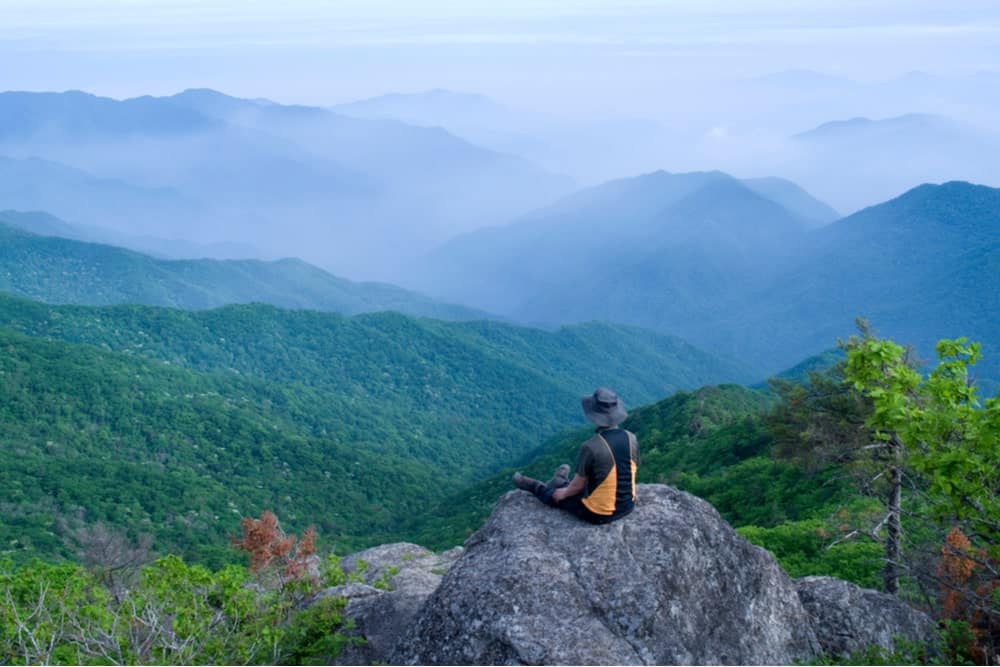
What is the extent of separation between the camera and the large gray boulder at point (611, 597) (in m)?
9.26

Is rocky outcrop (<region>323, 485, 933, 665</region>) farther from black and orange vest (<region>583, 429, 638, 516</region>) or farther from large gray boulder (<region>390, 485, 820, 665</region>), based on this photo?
black and orange vest (<region>583, 429, 638, 516</region>)

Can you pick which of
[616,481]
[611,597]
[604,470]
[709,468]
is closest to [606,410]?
[604,470]

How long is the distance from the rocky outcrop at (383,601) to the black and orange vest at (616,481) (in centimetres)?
351

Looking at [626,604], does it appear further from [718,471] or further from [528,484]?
[718,471]

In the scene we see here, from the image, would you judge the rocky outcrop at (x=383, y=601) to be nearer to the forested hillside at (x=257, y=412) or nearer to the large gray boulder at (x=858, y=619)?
the large gray boulder at (x=858, y=619)

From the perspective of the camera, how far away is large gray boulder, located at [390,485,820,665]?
9258mm

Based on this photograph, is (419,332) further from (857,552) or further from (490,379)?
(857,552)

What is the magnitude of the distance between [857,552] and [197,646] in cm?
1587

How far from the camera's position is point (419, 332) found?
124m

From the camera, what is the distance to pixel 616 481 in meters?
10.4

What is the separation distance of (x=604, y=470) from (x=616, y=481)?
311 millimetres

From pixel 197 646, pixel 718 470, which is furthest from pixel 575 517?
pixel 718 470

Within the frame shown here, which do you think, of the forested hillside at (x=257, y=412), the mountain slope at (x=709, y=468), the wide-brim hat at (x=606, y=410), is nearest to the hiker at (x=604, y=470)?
the wide-brim hat at (x=606, y=410)

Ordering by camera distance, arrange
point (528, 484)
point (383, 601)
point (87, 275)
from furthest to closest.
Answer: point (87, 275) < point (383, 601) < point (528, 484)
